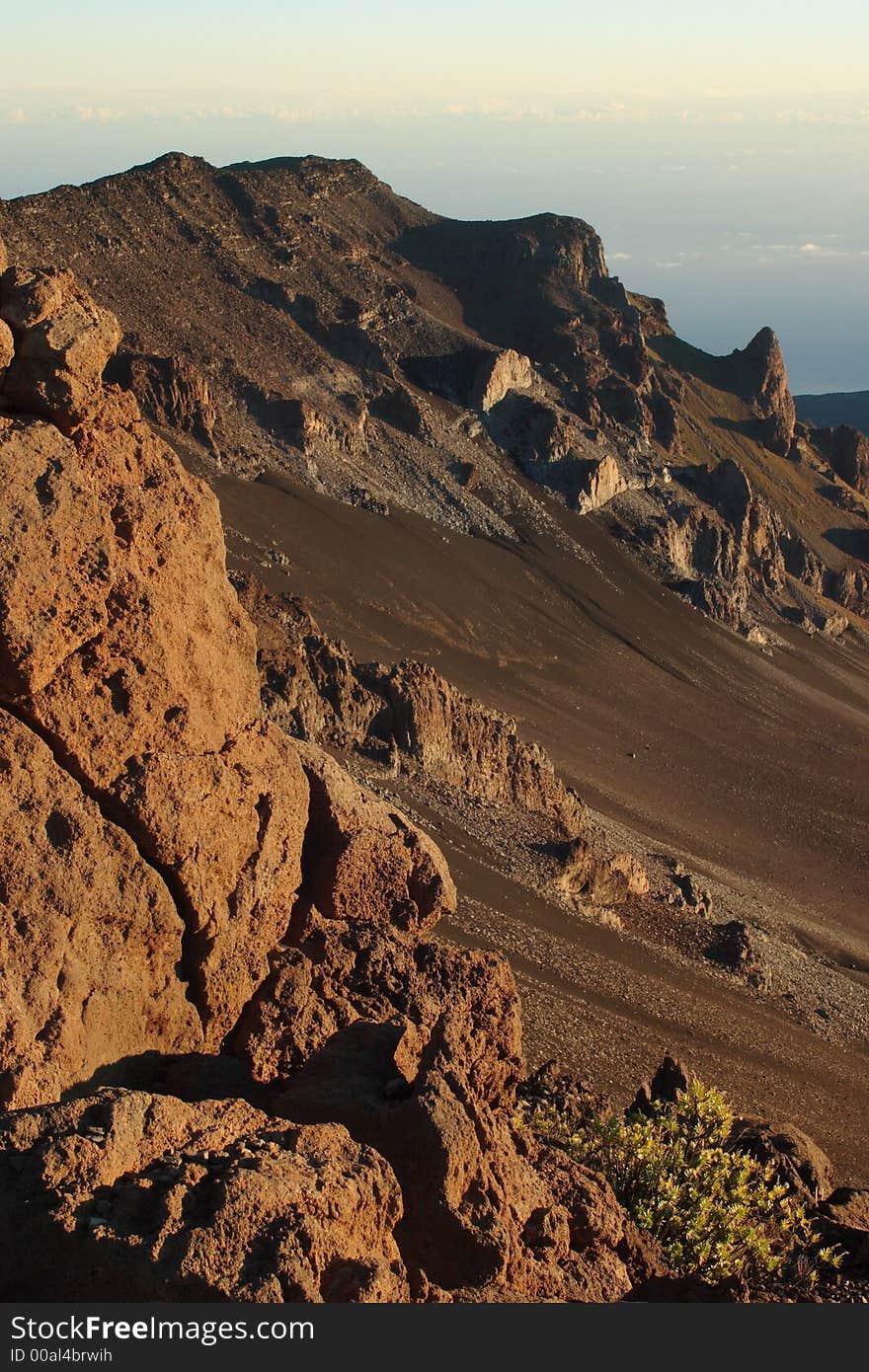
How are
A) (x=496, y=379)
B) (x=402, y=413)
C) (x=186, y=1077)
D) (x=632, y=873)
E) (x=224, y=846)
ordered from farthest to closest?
(x=496, y=379)
(x=402, y=413)
(x=632, y=873)
(x=224, y=846)
(x=186, y=1077)

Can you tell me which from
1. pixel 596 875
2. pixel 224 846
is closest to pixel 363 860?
pixel 224 846

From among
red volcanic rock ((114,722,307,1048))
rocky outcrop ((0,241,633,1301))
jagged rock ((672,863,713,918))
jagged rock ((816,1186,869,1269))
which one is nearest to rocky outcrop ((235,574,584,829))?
jagged rock ((672,863,713,918))

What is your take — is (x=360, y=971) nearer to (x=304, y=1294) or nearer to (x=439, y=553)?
(x=304, y=1294)

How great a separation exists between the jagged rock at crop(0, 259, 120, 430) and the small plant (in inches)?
362

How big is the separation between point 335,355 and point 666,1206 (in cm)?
7356

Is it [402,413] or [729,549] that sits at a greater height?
[402,413]

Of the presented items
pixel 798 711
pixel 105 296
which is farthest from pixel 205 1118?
pixel 105 296

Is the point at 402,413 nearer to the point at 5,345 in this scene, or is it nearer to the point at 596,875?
the point at 596,875

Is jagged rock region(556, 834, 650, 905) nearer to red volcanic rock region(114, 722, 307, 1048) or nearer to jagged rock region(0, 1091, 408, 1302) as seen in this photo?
red volcanic rock region(114, 722, 307, 1048)

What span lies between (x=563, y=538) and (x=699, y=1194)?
6820cm

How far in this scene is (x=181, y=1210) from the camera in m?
9.27

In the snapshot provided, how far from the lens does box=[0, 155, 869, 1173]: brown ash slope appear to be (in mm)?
32938

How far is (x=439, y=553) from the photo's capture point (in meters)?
72.8

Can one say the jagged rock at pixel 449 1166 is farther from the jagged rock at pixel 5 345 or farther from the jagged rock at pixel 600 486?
the jagged rock at pixel 600 486
